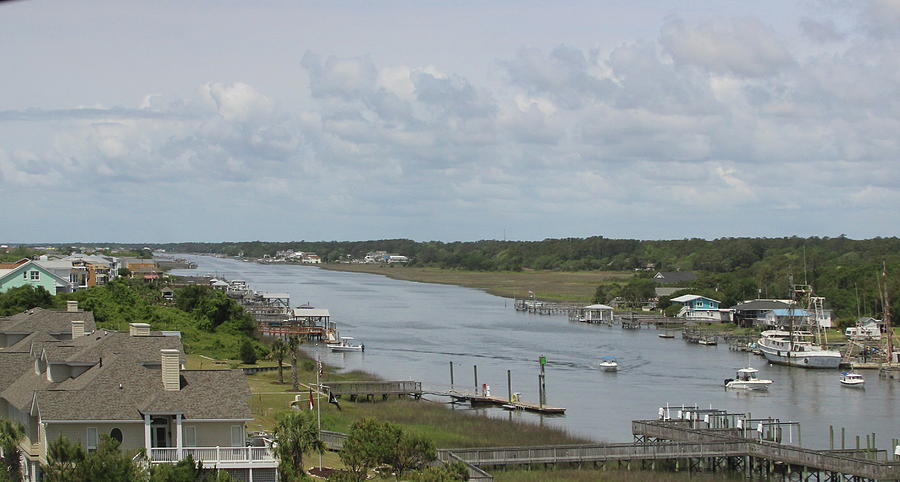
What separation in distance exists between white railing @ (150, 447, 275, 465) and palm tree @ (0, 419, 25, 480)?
495 cm

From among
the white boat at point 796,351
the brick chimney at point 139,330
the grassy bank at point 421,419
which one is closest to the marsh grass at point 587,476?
the grassy bank at point 421,419

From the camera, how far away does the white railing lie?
35.5 meters

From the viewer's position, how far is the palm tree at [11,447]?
120 ft

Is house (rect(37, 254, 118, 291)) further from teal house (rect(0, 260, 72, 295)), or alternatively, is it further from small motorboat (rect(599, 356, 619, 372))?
small motorboat (rect(599, 356, 619, 372))

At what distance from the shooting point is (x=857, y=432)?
2547 inches

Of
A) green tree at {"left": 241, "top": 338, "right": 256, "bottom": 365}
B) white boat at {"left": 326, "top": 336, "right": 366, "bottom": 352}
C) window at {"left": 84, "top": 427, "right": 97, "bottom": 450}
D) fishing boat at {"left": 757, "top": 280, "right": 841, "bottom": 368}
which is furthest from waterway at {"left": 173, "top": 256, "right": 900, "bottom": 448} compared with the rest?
window at {"left": 84, "top": 427, "right": 97, "bottom": 450}

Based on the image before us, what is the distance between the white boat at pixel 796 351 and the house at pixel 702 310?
3365 centimetres

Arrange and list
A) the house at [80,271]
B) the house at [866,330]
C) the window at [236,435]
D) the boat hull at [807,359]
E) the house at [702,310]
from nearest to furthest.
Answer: the window at [236,435] → the boat hull at [807,359] → the house at [866,330] → the house at [80,271] → the house at [702,310]

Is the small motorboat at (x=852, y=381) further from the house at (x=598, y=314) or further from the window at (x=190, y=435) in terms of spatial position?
the window at (x=190, y=435)

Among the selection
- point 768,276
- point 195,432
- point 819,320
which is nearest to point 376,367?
point 819,320

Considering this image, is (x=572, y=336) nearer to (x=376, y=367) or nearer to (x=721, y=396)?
(x=376, y=367)

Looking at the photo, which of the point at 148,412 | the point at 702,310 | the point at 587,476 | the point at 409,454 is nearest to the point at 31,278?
the point at 587,476

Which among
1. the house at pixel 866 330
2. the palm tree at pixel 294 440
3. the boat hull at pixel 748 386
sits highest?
the palm tree at pixel 294 440

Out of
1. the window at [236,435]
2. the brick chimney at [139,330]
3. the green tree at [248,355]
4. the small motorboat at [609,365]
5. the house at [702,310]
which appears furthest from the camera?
the house at [702,310]
